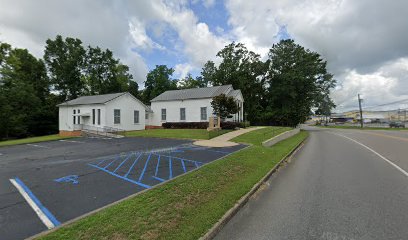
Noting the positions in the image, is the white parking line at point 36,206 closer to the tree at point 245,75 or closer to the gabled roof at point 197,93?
the gabled roof at point 197,93

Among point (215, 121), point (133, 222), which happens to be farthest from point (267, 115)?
point (133, 222)

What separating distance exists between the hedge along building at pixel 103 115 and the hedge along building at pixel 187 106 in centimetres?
293

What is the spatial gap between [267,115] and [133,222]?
37751mm

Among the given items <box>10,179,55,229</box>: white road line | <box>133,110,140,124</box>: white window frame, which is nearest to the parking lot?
<box>10,179,55,229</box>: white road line

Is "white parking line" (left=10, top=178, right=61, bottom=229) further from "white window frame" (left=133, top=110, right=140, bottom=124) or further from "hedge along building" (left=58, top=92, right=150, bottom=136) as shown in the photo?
"white window frame" (left=133, top=110, right=140, bottom=124)

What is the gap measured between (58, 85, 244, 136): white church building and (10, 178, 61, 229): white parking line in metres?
20.2

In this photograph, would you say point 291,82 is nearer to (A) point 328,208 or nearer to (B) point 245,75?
(B) point 245,75

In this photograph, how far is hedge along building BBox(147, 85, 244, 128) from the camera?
98.7 feet

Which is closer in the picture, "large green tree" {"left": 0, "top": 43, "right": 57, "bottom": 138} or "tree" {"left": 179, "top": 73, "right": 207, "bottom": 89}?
"large green tree" {"left": 0, "top": 43, "right": 57, "bottom": 138}

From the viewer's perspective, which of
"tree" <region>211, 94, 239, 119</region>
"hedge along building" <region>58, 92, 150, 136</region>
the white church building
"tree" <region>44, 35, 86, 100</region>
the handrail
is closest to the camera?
"tree" <region>211, 94, 239, 119</region>

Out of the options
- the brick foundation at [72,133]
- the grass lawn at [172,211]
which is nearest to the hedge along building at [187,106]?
the brick foundation at [72,133]

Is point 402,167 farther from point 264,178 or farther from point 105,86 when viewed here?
point 105,86

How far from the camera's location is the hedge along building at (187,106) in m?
30.1

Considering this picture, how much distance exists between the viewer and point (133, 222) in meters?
4.22
